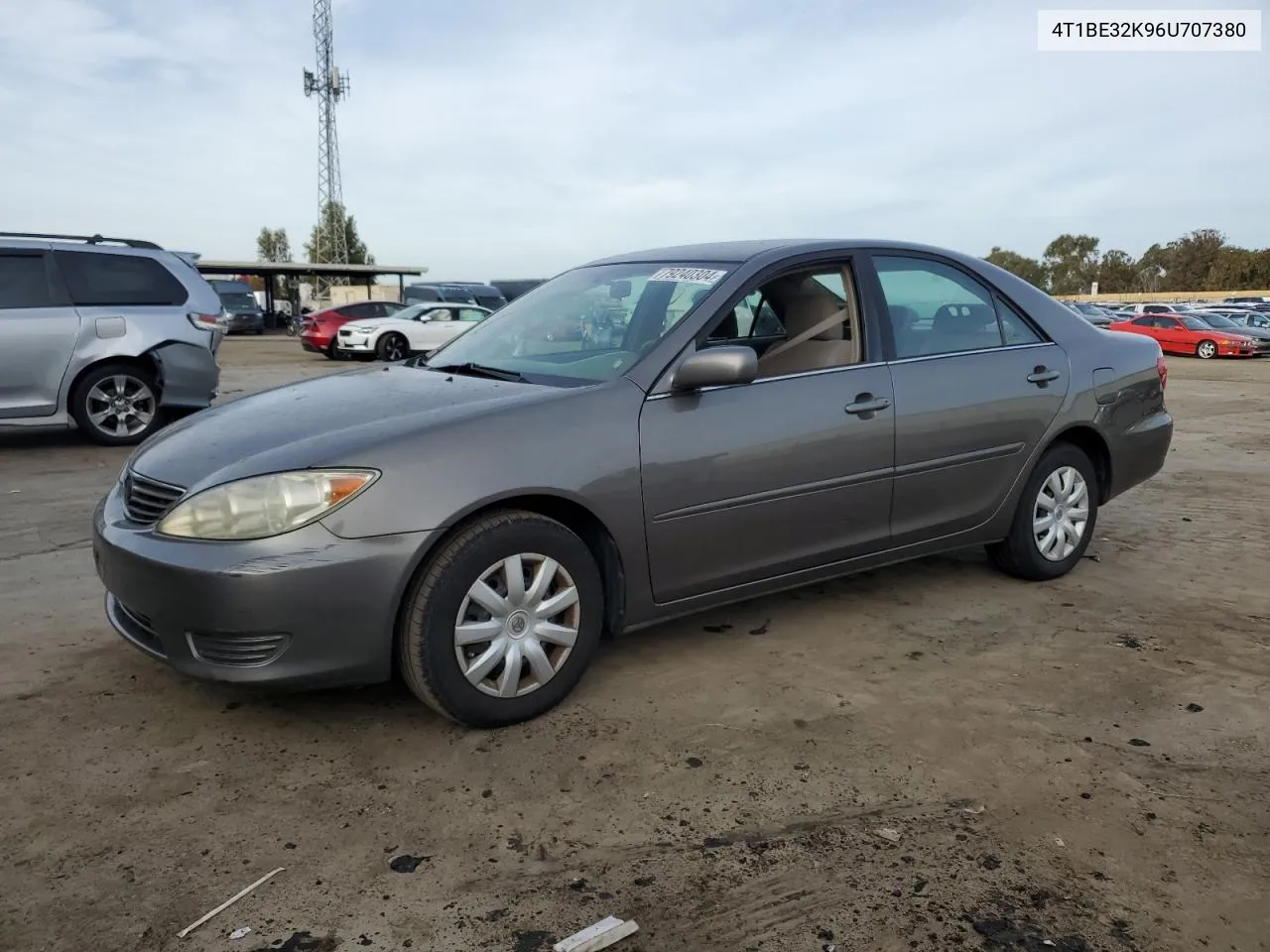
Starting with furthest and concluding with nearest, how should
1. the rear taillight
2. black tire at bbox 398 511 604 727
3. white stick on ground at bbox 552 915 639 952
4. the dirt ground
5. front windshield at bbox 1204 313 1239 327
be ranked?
front windshield at bbox 1204 313 1239 327 → the rear taillight → black tire at bbox 398 511 604 727 → the dirt ground → white stick on ground at bbox 552 915 639 952

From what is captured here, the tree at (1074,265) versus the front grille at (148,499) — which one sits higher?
the tree at (1074,265)

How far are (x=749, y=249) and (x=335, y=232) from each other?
199 feet

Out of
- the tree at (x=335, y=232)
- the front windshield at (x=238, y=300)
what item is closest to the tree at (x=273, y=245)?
the tree at (x=335, y=232)

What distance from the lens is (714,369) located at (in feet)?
11.1

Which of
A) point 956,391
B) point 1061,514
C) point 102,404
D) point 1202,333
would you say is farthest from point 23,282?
point 1202,333

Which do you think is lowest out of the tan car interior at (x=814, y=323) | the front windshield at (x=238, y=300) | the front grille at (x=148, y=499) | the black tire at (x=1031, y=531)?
the black tire at (x=1031, y=531)

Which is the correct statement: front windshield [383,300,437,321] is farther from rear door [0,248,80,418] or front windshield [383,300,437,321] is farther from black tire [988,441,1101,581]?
black tire [988,441,1101,581]

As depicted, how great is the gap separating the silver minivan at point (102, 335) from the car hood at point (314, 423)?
5471mm

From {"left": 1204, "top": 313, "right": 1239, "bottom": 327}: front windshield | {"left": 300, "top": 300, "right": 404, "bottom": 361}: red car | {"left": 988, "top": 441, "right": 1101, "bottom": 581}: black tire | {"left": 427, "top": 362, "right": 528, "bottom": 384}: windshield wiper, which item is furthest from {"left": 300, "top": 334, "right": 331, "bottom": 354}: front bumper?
{"left": 1204, "top": 313, "right": 1239, "bottom": 327}: front windshield

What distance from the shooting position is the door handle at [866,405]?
3.87 m

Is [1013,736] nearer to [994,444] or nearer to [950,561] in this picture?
[994,444]

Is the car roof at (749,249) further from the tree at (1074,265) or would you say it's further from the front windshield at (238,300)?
the tree at (1074,265)

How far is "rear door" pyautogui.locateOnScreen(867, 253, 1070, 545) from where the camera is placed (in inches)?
161

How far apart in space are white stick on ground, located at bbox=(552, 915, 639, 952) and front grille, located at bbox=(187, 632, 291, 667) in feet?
4.00
